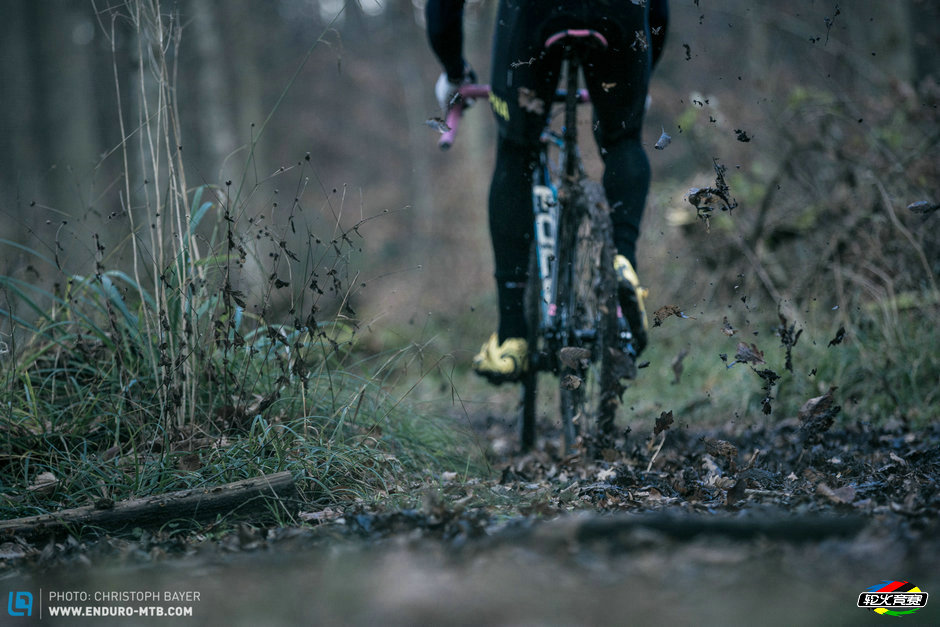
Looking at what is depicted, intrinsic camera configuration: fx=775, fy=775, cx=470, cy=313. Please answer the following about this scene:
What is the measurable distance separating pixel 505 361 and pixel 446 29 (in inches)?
54.0

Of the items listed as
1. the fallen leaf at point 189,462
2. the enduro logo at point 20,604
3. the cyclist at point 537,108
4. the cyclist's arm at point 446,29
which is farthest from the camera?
the cyclist's arm at point 446,29

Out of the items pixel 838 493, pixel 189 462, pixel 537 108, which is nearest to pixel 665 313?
pixel 838 493

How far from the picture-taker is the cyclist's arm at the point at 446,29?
309cm

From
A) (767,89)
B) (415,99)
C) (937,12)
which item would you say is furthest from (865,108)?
(415,99)

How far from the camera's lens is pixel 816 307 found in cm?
471

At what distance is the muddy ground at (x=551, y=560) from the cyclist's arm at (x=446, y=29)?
1.85 metres

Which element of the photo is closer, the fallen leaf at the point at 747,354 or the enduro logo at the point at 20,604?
the enduro logo at the point at 20,604

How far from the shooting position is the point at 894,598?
48.3 inches

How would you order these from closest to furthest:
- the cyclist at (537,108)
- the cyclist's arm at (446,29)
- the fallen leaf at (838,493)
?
the fallen leaf at (838,493) → the cyclist at (537,108) → the cyclist's arm at (446,29)

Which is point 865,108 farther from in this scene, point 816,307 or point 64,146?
point 64,146

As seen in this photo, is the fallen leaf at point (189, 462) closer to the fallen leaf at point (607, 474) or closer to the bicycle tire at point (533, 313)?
the fallen leaf at point (607, 474)

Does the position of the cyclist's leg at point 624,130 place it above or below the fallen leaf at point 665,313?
above

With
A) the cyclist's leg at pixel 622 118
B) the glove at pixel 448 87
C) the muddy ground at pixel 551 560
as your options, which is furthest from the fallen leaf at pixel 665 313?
the glove at pixel 448 87

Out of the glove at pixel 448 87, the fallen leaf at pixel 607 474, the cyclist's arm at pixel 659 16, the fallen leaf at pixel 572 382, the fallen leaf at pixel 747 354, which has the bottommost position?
the fallen leaf at pixel 607 474
